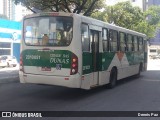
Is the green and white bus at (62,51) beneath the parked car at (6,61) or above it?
above

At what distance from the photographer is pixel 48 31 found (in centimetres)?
1138

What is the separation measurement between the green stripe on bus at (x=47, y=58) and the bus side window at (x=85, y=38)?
2.64 ft

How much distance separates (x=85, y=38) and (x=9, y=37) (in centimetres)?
3094

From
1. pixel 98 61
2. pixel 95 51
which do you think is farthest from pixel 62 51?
pixel 98 61

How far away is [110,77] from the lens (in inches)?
565

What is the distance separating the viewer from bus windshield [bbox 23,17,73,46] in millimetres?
11133

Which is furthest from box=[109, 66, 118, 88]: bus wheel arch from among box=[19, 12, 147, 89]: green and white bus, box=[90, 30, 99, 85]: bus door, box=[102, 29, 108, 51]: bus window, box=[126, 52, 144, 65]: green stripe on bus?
box=[126, 52, 144, 65]: green stripe on bus

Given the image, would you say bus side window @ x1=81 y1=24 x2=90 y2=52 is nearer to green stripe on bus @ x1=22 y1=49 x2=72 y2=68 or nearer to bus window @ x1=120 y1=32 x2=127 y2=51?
green stripe on bus @ x1=22 y1=49 x2=72 y2=68

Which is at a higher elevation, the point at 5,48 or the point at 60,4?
the point at 60,4

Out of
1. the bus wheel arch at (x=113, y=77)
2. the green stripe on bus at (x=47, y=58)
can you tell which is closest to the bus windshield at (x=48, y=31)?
the green stripe on bus at (x=47, y=58)

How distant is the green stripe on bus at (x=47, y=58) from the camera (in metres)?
10.9

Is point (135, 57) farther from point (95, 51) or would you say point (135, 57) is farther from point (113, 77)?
point (95, 51)

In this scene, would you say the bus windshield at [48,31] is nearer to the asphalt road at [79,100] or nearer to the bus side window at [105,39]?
the asphalt road at [79,100]

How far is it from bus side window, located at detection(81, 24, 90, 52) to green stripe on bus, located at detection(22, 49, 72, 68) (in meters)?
0.80
